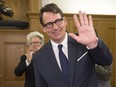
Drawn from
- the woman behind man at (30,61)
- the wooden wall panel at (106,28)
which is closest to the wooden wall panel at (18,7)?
the wooden wall panel at (106,28)

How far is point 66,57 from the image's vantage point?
4.47 ft

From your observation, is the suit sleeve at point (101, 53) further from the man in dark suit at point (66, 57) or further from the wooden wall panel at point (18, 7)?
the wooden wall panel at point (18, 7)

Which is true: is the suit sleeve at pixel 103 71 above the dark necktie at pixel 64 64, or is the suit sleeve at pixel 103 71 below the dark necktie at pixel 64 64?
below

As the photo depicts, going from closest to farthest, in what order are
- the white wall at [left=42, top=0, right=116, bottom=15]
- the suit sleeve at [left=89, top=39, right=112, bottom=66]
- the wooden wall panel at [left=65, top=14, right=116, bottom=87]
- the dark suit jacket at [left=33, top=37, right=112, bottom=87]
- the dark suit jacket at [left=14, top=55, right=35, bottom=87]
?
the suit sleeve at [left=89, top=39, right=112, bottom=66] → the dark suit jacket at [left=33, top=37, right=112, bottom=87] → the dark suit jacket at [left=14, top=55, right=35, bottom=87] → the wooden wall panel at [left=65, top=14, right=116, bottom=87] → the white wall at [left=42, top=0, right=116, bottom=15]

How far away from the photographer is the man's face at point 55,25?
1347 mm

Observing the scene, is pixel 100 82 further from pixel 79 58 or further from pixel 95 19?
pixel 95 19

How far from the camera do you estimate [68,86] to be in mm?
1315

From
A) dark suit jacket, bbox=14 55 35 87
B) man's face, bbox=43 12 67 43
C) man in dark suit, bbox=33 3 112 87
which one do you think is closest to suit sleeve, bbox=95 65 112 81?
→ man in dark suit, bbox=33 3 112 87

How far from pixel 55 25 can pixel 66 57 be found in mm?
177

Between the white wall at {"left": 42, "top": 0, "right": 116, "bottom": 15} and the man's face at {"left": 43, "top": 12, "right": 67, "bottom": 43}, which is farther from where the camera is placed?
the white wall at {"left": 42, "top": 0, "right": 116, "bottom": 15}

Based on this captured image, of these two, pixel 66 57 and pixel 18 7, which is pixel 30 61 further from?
pixel 18 7

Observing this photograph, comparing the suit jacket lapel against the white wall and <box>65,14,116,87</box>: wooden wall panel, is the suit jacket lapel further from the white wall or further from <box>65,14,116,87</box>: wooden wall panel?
the white wall

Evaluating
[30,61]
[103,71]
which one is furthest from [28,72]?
[103,71]

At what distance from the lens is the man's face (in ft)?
4.42
